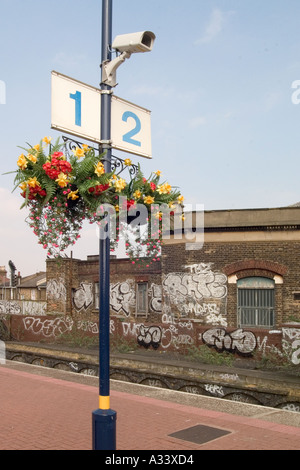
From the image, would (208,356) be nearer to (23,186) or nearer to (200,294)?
(200,294)

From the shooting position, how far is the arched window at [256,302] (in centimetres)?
1911

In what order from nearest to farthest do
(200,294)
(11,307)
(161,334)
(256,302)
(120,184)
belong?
1. (120,184)
2. (161,334)
3. (256,302)
4. (200,294)
5. (11,307)

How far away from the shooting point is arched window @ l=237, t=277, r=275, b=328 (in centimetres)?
1911

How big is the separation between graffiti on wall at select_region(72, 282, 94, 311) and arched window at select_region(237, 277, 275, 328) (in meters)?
9.80

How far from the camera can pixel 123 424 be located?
800cm

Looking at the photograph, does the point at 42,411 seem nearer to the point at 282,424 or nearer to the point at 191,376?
the point at 282,424

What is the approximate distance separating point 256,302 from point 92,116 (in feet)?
49.9

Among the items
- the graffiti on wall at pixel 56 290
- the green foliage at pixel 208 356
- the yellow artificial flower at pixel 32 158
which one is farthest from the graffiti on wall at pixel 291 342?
the graffiti on wall at pixel 56 290

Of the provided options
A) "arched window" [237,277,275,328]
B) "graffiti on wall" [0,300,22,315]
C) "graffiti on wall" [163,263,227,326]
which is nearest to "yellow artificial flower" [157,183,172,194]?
"arched window" [237,277,275,328]

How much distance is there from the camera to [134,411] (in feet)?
29.3

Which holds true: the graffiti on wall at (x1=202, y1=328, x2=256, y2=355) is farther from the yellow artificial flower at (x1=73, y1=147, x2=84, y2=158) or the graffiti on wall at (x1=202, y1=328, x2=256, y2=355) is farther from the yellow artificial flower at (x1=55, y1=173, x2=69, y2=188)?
the yellow artificial flower at (x1=55, y1=173, x2=69, y2=188)

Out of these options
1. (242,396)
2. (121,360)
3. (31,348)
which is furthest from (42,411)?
(31,348)

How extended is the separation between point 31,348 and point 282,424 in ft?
46.5

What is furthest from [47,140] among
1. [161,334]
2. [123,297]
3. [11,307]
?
[11,307]
